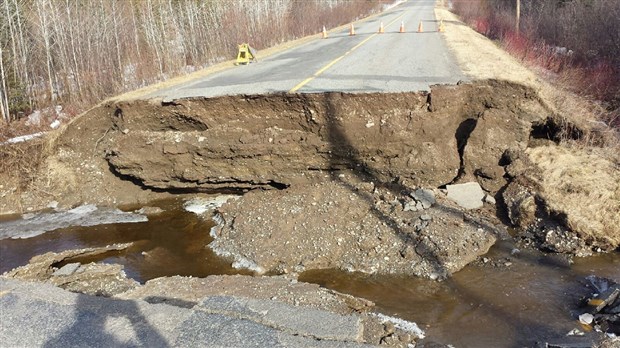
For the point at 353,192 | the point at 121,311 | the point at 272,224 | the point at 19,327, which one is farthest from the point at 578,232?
the point at 19,327

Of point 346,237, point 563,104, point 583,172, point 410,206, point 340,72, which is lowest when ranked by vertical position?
point 346,237

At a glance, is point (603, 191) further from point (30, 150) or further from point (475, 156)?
point (30, 150)

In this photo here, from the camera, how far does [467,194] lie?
8.35 metres

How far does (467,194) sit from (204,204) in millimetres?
5406

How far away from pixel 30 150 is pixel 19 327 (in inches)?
312

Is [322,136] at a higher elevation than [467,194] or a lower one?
higher

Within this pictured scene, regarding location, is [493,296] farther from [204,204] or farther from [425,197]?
[204,204]

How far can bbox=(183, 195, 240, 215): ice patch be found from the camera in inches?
387

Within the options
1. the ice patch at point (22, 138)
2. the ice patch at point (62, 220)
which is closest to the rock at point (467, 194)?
the ice patch at point (62, 220)

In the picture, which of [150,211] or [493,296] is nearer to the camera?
[493,296]

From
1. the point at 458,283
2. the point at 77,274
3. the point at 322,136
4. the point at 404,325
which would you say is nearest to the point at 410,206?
→ the point at 458,283

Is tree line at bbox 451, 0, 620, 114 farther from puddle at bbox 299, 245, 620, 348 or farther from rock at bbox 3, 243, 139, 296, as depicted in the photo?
rock at bbox 3, 243, 139, 296

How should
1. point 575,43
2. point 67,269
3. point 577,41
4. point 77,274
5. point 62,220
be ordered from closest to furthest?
point 77,274 → point 67,269 → point 62,220 → point 577,41 → point 575,43

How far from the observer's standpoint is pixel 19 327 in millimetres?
4320
